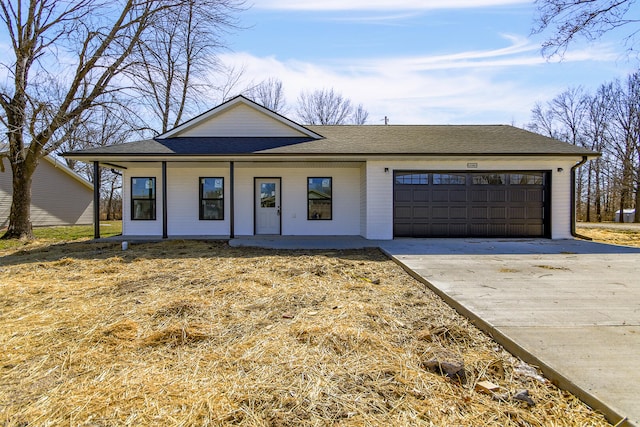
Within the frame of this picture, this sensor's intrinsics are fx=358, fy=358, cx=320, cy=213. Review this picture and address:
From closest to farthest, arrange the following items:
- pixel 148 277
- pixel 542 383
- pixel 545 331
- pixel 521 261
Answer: pixel 542 383, pixel 545 331, pixel 148 277, pixel 521 261

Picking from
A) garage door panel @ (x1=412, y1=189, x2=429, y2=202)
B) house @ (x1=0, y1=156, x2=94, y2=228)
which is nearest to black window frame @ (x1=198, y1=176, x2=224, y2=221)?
garage door panel @ (x1=412, y1=189, x2=429, y2=202)

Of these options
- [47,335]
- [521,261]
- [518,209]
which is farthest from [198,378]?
[518,209]

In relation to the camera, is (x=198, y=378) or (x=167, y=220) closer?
(x=198, y=378)

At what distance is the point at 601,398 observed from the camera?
2.21 m

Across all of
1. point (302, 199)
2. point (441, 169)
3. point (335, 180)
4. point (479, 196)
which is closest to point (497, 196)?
point (479, 196)

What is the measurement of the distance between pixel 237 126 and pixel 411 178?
617 centimetres

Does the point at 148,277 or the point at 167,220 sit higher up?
the point at 167,220

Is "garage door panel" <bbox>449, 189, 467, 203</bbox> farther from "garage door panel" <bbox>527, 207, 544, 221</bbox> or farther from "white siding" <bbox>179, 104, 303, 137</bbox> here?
"white siding" <bbox>179, 104, 303, 137</bbox>

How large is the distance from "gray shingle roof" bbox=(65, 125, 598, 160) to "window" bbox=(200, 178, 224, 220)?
1400 mm

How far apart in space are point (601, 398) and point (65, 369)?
3.77 meters

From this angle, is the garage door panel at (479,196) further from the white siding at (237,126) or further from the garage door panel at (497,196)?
the white siding at (237,126)

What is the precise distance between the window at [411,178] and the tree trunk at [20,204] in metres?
12.7

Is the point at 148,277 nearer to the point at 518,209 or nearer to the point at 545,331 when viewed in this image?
the point at 545,331

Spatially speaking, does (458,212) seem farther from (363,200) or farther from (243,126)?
(243,126)
